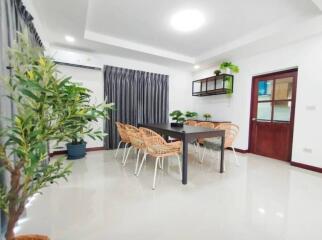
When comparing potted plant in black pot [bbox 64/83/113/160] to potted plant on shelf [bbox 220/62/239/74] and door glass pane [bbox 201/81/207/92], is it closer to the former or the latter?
potted plant on shelf [bbox 220/62/239/74]

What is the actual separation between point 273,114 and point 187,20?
2787 mm

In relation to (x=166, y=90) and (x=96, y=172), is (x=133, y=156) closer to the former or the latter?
(x=96, y=172)

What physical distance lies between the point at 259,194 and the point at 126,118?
3.48 meters

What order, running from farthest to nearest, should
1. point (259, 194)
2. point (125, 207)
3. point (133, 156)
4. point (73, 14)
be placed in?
point (133, 156), point (73, 14), point (259, 194), point (125, 207)

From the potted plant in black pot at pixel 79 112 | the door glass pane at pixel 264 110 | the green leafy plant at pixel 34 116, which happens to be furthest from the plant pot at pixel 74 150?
the door glass pane at pixel 264 110

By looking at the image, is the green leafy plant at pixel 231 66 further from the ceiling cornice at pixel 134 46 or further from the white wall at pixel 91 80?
the white wall at pixel 91 80

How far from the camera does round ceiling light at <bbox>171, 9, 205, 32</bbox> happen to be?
2.71 m

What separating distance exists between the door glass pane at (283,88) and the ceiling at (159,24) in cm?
86

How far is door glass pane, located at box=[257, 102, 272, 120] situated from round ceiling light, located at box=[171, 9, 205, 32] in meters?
2.38

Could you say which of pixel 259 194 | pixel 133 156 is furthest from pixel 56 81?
pixel 133 156

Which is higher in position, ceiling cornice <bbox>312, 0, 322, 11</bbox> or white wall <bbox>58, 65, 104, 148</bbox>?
ceiling cornice <bbox>312, 0, 322, 11</bbox>

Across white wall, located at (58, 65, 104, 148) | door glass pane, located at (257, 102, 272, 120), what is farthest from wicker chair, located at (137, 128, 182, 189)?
door glass pane, located at (257, 102, 272, 120)

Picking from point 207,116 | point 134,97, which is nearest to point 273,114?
point 207,116

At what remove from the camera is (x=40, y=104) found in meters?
0.88
